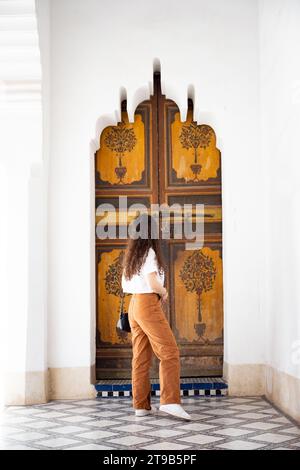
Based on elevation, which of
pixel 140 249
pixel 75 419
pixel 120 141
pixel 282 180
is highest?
pixel 120 141

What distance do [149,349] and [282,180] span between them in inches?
65.0

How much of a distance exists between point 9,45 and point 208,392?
137 inches

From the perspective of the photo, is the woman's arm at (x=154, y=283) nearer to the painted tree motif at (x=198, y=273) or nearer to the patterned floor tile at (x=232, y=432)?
the patterned floor tile at (x=232, y=432)

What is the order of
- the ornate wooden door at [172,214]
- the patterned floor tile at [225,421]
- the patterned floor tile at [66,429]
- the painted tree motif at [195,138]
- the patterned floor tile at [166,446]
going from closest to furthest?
1. the patterned floor tile at [166,446]
2. the patterned floor tile at [66,429]
3. the patterned floor tile at [225,421]
4. the ornate wooden door at [172,214]
5. the painted tree motif at [195,138]

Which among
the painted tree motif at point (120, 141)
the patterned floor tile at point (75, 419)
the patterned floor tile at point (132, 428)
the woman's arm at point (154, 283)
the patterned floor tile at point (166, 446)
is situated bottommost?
the patterned floor tile at point (75, 419)

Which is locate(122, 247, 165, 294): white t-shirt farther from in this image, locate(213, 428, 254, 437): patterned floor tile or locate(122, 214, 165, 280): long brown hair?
locate(213, 428, 254, 437): patterned floor tile

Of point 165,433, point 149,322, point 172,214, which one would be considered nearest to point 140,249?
point 149,322

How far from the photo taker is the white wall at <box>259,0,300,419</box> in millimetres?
4504

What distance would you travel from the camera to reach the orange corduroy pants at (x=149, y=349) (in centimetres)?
461

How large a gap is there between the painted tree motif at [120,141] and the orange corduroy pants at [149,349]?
1831mm

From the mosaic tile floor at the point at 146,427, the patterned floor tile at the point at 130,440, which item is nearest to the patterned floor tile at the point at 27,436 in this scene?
the mosaic tile floor at the point at 146,427

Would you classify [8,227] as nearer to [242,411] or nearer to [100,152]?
[100,152]

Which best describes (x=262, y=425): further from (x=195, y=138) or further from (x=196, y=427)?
(x=195, y=138)

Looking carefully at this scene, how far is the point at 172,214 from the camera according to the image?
616 cm
